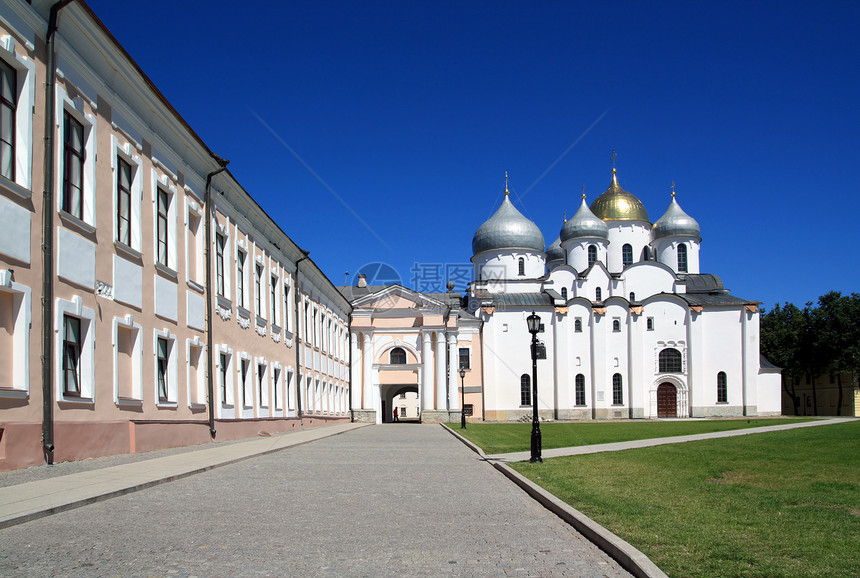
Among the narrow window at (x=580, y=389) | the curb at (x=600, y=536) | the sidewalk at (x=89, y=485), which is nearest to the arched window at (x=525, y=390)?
the narrow window at (x=580, y=389)

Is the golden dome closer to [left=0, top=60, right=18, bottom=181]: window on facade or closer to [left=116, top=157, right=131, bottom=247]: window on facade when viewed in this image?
[left=116, top=157, right=131, bottom=247]: window on facade

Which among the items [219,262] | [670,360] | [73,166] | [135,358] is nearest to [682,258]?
[670,360]

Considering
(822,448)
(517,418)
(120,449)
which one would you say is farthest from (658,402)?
(120,449)

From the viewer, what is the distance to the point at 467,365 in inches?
2466

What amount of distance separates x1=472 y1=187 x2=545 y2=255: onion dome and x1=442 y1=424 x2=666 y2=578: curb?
58.0 meters

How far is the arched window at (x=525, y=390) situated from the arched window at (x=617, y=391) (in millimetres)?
7008

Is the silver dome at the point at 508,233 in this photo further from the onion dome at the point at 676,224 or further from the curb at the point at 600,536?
the curb at the point at 600,536

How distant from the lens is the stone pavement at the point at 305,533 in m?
6.25

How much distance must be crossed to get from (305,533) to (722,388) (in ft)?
207

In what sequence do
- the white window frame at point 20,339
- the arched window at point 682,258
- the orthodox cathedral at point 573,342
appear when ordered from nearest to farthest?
the white window frame at point 20,339
the orthodox cathedral at point 573,342
the arched window at point 682,258

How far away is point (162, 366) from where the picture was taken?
766 inches

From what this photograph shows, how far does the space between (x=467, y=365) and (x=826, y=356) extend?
3433 cm

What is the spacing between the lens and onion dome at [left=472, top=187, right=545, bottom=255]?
6931 cm

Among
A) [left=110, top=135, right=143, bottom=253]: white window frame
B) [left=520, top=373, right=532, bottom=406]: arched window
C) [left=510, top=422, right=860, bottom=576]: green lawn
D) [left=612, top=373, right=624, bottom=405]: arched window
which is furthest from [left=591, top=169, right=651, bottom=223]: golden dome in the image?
[left=110, top=135, right=143, bottom=253]: white window frame
